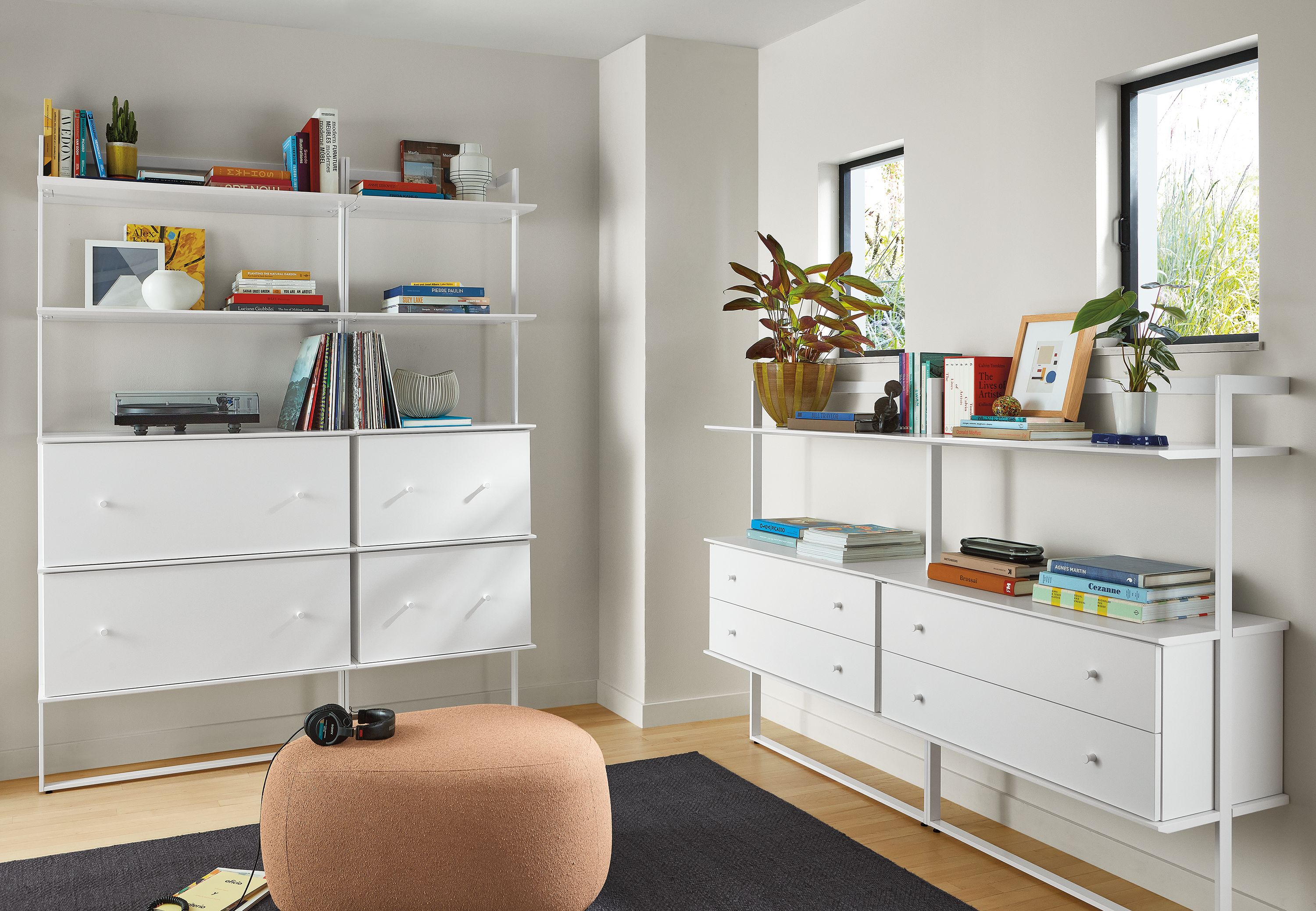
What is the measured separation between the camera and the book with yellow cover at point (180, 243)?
354 centimetres

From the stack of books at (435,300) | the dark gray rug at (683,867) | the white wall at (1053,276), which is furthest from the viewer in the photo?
the stack of books at (435,300)

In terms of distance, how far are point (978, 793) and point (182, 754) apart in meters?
2.59

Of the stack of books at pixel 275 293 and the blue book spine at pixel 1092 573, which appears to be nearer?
the blue book spine at pixel 1092 573

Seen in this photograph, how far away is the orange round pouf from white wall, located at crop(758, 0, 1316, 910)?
53.9 inches

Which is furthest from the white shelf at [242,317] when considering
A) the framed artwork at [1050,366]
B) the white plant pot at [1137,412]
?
the white plant pot at [1137,412]

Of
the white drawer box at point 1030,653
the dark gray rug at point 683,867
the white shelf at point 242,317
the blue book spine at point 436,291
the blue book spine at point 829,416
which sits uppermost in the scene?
the blue book spine at point 436,291

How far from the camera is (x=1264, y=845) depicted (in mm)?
2381

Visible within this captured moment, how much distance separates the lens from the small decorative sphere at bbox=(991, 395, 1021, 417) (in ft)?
8.82

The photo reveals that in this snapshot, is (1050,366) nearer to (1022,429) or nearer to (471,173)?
(1022,429)

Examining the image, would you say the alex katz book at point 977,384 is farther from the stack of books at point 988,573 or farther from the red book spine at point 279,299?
the red book spine at point 279,299

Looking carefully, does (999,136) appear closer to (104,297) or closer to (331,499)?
(331,499)

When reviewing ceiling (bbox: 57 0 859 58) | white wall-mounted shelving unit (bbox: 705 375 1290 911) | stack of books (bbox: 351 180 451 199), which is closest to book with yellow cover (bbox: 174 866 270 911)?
white wall-mounted shelving unit (bbox: 705 375 1290 911)

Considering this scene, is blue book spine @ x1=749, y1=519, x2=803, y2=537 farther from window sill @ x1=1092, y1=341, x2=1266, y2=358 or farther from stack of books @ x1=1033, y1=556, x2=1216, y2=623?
window sill @ x1=1092, y1=341, x2=1266, y2=358

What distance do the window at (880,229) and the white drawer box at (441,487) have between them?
1285mm
